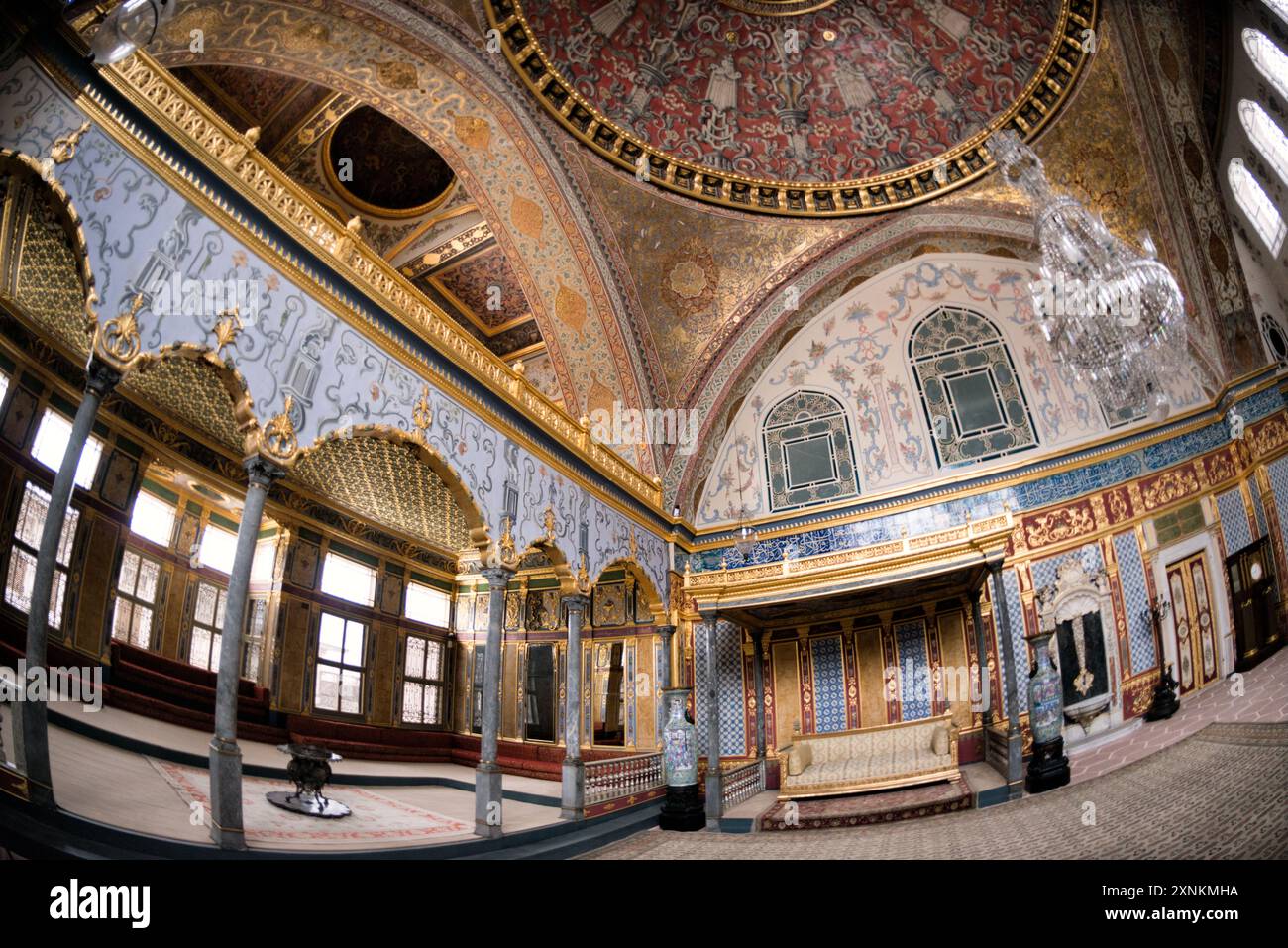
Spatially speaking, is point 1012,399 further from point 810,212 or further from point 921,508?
point 810,212

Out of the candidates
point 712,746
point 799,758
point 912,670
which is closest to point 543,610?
point 712,746

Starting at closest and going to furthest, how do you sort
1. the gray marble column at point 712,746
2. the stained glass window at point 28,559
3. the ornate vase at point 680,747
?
the stained glass window at point 28,559
the ornate vase at point 680,747
the gray marble column at point 712,746

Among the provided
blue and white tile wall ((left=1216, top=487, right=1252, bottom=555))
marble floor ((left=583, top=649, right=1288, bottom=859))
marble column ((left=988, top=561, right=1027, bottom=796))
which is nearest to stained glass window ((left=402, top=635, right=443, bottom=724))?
marble floor ((left=583, top=649, right=1288, bottom=859))

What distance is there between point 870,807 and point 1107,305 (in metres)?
6.76

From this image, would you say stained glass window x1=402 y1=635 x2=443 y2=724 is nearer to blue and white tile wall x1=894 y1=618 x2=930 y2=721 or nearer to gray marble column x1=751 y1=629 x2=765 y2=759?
gray marble column x1=751 y1=629 x2=765 y2=759

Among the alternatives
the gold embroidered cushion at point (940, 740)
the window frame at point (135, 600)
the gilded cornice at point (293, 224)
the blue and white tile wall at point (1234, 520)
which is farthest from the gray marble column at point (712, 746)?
the window frame at point (135, 600)

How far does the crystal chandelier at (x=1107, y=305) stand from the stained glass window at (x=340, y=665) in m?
11.8

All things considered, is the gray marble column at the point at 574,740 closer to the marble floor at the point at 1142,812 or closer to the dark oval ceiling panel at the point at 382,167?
the marble floor at the point at 1142,812

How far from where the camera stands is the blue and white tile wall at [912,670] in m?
11.6

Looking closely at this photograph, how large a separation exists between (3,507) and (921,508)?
42.9 ft

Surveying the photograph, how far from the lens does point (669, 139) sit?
12.8 meters

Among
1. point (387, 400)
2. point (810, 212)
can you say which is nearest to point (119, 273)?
point (387, 400)

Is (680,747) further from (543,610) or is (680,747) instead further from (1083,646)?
(1083,646)

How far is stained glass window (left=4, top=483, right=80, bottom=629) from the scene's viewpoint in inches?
314
